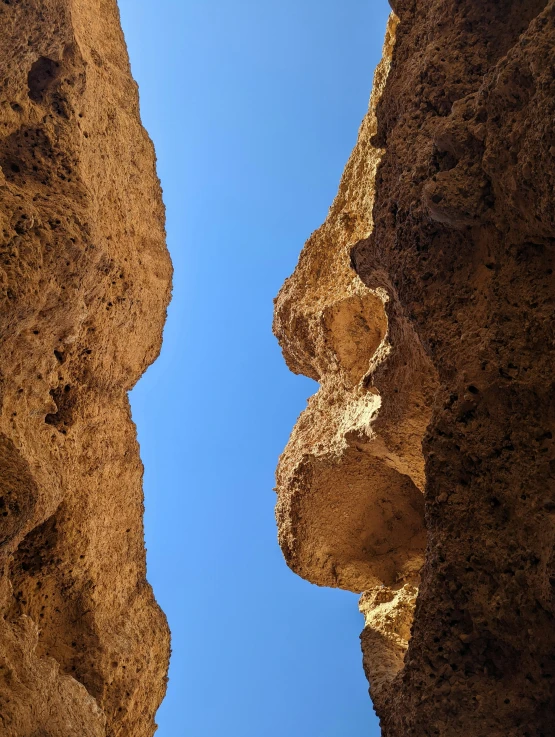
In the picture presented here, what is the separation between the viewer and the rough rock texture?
406cm

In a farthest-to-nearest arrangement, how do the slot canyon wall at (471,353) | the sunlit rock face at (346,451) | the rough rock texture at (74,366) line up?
the sunlit rock face at (346,451) → the rough rock texture at (74,366) → the slot canyon wall at (471,353)

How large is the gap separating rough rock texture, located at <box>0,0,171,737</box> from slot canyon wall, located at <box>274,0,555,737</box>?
2304 millimetres

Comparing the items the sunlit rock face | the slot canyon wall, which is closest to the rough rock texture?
the sunlit rock face

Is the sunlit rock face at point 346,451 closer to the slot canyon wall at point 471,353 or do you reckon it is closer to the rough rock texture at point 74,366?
the slot canyon wall at point 471,353

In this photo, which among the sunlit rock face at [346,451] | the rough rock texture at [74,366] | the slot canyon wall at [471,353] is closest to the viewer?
the slot canyon wall at [471,353]

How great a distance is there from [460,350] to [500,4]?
283 cm

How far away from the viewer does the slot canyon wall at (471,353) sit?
3424 mm

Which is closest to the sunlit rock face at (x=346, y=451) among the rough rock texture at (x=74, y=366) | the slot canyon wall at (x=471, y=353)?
the slot canyon wall at (x=471, y=353)

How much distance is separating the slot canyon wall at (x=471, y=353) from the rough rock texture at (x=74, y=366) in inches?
90.7

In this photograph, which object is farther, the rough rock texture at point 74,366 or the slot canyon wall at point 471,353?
the rough rock texture at point 74,366

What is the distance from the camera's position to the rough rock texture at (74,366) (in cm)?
406

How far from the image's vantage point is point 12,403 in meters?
4.45

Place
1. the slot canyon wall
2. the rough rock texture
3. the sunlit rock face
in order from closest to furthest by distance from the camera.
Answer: the slot canyon wall → the rough rock texture → the sunlit rock face

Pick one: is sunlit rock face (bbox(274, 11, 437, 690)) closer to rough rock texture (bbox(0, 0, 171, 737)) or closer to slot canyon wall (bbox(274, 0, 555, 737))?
slot canyon wall (bbox(274, 0, 555, 737))
